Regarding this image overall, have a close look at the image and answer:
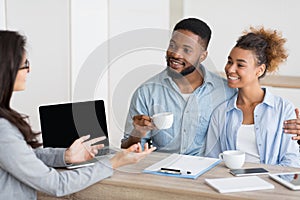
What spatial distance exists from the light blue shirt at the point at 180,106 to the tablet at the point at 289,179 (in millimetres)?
517

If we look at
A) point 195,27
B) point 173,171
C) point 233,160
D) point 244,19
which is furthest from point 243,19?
point 173,171

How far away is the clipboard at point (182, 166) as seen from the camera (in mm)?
1869

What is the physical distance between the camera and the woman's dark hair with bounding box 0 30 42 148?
161 centimetres

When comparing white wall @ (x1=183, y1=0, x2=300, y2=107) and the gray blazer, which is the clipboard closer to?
the gray blazer

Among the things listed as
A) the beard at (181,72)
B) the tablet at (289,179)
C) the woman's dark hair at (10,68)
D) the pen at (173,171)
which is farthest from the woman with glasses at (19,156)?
the beard at (181,72)

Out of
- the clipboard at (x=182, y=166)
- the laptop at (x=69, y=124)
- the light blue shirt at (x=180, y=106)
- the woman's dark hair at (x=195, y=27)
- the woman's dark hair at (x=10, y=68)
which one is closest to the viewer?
the woman's dark hair at (x=10, y=68)

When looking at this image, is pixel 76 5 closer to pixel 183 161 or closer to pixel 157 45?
pixel 157 45

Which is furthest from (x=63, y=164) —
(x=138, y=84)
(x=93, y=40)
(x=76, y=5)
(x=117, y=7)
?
(x=117, y=7)

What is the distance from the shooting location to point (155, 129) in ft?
6.99

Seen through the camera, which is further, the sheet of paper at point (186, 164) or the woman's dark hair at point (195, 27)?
the woman's dark hair at point (195, 27)

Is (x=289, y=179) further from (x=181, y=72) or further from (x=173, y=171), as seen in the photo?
(x=181, y=72)

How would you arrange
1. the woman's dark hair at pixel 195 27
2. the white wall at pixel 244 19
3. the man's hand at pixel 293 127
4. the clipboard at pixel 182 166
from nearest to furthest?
the clipboard at pixel 182 166 → the man's hand at pixel 293 127 → the woman's dark hair at pixel 195 27 → the white wall at pixel 244 19

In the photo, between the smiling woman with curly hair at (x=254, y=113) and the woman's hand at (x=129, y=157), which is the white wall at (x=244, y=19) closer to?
the smiling woman with curly hair at (x=254, y=113)

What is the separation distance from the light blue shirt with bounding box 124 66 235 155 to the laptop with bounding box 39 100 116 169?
191mm
